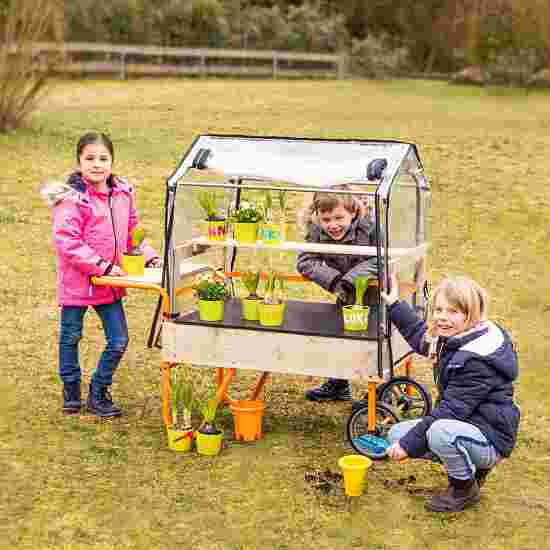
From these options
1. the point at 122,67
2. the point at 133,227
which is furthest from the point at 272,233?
the point at 122,67

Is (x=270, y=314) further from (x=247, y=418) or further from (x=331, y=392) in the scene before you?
(x=331, y=392)

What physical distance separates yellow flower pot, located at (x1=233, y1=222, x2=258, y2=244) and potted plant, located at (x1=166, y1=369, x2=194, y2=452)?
2.45 feet

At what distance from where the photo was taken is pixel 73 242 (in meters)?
5.33

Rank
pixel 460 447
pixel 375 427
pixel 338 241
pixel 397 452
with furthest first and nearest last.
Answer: pixel 338 241
pixel 375 427
pixel 397 452
pixel 460 447

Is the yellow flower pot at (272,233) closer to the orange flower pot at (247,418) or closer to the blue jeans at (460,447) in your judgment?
the orange flower pot at (247,418)

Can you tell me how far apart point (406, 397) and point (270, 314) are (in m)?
0.81

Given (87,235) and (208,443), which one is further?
(87,235)

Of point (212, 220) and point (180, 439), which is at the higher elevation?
point (212, 220)

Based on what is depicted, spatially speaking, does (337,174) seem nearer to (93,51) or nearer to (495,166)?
(495,166)

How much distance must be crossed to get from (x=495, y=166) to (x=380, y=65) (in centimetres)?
1395

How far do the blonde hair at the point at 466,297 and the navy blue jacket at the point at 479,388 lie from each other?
0.05 metres

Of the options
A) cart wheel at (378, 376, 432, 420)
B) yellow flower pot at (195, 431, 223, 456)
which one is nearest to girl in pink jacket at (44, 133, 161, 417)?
yellow flower pot at (195, 431, 223, 456)

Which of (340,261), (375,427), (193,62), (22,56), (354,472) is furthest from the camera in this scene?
(193,62)

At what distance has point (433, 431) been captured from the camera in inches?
175
